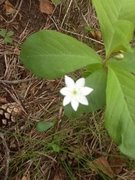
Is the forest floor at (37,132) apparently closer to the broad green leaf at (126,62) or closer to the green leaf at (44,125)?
the green leaf at (44,125)

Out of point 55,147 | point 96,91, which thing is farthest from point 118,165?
point 96,91

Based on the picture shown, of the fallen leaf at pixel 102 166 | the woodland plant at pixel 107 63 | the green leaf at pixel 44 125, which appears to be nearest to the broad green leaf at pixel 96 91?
the woodland plant at pixel 107 63

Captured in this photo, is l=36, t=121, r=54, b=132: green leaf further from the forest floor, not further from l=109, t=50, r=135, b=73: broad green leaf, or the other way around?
l=109, t=50, r=135, b=73: broad green leaf

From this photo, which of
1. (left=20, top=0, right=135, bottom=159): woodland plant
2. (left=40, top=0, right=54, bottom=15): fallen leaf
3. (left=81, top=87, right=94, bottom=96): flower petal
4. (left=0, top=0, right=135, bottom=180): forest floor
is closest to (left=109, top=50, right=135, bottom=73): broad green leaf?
(left=20, top=0, right=135, bottom=159): woodland plant

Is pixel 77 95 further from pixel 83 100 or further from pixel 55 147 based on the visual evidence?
pixel 55 147

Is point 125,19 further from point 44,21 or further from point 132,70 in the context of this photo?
point 44,21

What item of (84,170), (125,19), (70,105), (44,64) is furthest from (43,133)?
(125,19)
